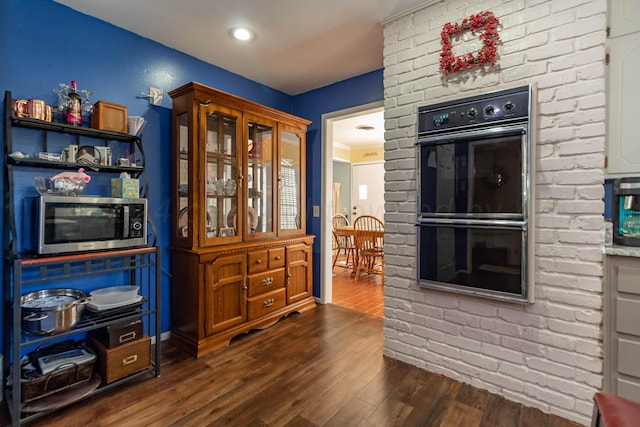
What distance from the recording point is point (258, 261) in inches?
111

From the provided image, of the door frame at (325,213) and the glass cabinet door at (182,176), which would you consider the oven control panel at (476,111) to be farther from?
the glass cabinet door at (182,176)

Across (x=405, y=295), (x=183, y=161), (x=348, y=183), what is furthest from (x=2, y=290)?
(x=348, y=183)

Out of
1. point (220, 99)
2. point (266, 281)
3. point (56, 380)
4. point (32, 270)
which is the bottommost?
point (56, 380)

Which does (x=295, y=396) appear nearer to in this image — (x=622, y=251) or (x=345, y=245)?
(x=622, y=251)

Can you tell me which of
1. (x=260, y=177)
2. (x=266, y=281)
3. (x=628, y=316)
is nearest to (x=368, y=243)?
(x=266, y=281)

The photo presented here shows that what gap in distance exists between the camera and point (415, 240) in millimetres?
2172

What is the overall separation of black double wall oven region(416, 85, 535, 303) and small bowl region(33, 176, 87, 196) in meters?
2.20

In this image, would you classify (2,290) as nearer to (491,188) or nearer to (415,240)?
(415,240)

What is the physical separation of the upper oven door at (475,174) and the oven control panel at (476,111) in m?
0.06

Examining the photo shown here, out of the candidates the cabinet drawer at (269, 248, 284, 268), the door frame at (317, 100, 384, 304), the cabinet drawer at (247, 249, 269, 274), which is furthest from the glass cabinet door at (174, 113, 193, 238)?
the door frame at (317, 100, 384, 304)

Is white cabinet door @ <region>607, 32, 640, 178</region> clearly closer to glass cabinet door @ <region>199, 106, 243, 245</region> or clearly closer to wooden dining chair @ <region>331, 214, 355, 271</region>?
glass cabinet door @ <region>199, 106, 243, 245</region>

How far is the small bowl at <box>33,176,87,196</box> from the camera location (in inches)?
72.4

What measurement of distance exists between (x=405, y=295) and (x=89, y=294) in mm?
2196

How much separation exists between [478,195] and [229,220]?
1.94m
